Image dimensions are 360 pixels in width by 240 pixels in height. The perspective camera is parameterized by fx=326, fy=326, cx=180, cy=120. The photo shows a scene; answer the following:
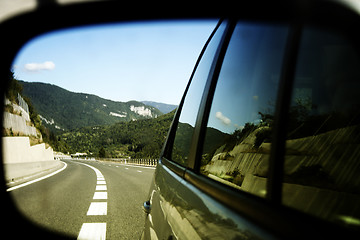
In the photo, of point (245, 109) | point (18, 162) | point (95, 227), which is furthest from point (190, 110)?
point (18, 162)

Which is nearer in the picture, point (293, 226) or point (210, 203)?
point (293, 226)

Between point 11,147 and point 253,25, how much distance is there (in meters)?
15.4

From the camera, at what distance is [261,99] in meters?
1.58

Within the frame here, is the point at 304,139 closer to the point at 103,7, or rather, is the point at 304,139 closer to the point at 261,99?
the point at 261,99

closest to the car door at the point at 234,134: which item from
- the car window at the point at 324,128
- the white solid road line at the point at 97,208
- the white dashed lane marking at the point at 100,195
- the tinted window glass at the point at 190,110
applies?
the car window at the point at 324,128

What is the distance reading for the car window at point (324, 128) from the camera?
1.03 meters

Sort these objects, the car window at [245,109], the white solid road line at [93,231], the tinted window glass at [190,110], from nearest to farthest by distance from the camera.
Answer: 1. the car window at [245,109]
2. the tinted window glass at [190,110]
3. the white solid road line at [93,231]

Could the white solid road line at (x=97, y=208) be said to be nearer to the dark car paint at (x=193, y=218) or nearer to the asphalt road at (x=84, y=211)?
the asphalt road at (x=84, y=211)

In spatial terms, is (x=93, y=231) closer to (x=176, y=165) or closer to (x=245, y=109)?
(x=176, y=165)

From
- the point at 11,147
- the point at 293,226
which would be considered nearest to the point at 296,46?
the point at 293,226

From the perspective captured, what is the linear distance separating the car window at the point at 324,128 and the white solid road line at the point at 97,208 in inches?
234

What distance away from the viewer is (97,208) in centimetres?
714

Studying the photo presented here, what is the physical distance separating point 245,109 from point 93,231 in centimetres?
410

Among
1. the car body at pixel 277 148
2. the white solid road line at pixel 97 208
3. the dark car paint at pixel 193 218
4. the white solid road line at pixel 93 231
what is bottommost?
the white solid road line at pixel 97 208
